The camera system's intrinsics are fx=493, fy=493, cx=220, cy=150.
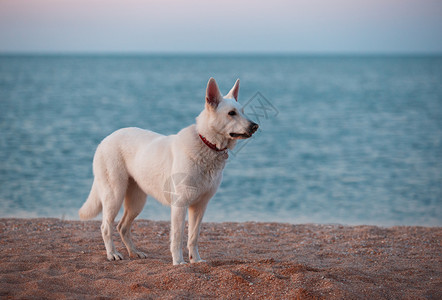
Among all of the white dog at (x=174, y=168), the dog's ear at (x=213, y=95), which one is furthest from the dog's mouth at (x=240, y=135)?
the dog's ear at (x=213, y=95)

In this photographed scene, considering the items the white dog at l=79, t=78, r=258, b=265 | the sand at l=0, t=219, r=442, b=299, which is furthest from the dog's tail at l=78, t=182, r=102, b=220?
the sand at l=0, t=219, r=442, b=299

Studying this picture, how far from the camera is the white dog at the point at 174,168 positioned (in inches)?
214

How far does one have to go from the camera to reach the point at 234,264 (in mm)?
5586

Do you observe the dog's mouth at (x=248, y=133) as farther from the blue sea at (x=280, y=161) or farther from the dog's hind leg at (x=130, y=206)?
the dog's hind leg at (x=130, y=206)

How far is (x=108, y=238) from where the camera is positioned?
6.29 metres

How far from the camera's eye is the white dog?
544 cm

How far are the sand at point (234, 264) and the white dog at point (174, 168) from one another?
1.68 ft

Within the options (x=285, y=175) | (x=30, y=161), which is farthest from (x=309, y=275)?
(x=30, y=161)

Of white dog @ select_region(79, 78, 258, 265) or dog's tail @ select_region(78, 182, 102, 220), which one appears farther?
dog's tail @ select_region(78, 182, 102, 220)

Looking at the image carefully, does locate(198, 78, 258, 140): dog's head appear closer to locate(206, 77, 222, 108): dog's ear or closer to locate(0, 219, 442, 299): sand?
locate(206, 77, 222, 108): dog's ear

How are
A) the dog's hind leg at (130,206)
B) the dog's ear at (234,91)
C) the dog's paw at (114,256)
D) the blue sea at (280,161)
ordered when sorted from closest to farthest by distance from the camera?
the dog's ear at (234,91), the dog's paw at (114,256), the dog's hind leg at (130,206), the blue sea at (280,161)

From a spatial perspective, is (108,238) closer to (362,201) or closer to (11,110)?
(362,201)

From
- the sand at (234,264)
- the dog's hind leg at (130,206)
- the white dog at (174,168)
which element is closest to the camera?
the sand at (234,264)

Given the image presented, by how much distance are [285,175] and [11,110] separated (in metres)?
25.9
